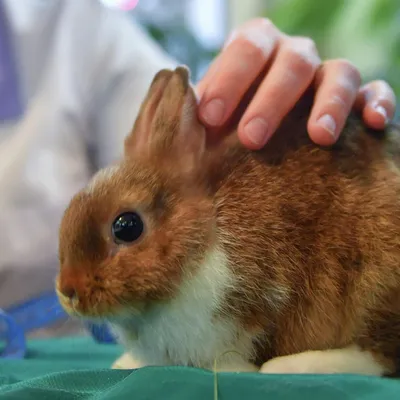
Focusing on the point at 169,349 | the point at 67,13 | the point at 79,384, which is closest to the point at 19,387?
the point at 79,384

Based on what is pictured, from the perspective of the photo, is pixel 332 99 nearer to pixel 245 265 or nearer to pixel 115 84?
pixel 245 265

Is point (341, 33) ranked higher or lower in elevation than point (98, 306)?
higher

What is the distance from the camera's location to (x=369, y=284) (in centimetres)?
67

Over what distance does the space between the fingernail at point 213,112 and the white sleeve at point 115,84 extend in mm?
672

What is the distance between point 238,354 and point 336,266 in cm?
15

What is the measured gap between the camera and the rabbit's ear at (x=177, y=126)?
2.41ft

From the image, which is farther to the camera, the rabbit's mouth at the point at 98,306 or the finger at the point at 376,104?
the finger at the point at 376,104

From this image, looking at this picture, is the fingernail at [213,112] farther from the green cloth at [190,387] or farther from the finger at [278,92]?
the green cloth at [190,387]

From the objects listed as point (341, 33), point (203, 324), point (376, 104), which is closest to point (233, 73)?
point (376, 104)

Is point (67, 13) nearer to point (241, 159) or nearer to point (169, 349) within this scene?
point (241, 159)

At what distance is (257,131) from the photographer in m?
0.72

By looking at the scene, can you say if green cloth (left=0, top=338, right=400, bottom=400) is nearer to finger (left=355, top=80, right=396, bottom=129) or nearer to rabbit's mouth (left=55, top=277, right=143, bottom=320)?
rabbit's mouth (left=55, top=277, right=143, bottom=320)

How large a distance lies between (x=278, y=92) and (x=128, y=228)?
0.88 feet

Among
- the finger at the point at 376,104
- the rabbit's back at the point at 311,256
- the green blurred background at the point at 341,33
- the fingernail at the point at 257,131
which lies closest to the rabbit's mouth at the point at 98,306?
the rabbit's back at the point at 311,256
